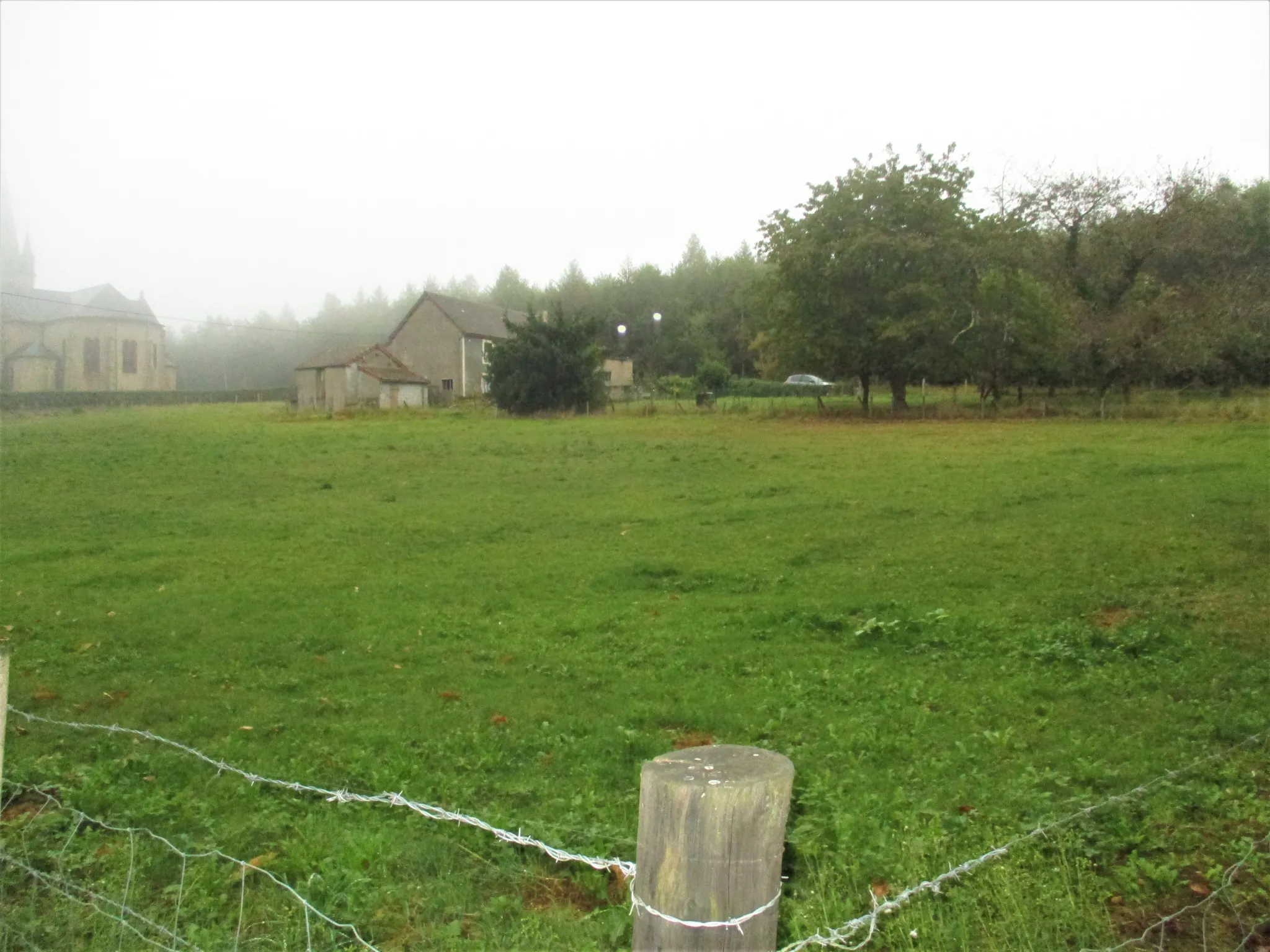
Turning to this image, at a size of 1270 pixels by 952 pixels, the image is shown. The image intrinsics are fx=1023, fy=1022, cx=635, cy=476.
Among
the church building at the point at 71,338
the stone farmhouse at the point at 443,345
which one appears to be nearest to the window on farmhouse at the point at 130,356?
the church building at the point at 71,338

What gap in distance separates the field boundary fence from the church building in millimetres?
4920

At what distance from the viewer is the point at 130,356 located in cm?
2498

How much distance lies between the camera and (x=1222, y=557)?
10562mm

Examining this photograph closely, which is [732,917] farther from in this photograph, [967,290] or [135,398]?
[967,290]

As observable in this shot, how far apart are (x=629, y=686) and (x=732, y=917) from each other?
513 cm

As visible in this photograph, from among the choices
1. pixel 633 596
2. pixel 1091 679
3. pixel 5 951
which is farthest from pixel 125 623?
pixel 1091 679

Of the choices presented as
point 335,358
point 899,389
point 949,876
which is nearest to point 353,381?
point 335,358

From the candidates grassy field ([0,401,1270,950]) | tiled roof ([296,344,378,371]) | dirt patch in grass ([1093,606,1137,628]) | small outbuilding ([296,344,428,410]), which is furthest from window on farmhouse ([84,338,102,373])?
tiled roof ([296,344,378,371])

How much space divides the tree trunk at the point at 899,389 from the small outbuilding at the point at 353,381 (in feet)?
A: 75.7

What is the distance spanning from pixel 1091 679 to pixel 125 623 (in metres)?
8.34

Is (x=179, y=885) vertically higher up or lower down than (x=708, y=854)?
lower down

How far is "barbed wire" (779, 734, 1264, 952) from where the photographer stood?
2863mm

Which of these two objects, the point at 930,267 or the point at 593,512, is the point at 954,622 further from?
the point at 930,267

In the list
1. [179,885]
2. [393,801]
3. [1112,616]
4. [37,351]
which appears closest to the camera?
[179,885]
